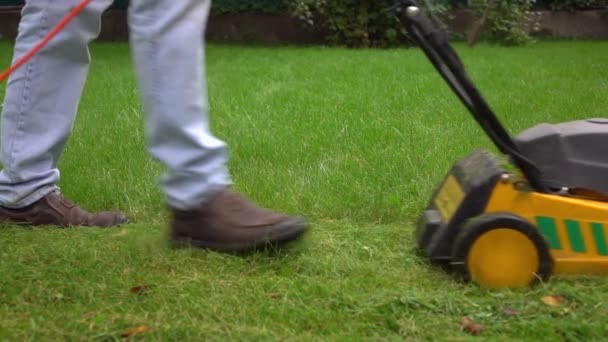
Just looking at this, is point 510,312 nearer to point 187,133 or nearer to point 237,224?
point 237,224

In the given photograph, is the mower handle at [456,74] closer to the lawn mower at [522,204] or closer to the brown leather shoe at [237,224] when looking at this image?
the lawn mower at [522,204]

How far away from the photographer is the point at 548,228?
189 cm

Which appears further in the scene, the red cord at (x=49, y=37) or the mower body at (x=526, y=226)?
the red cord at (x=49, y=37)

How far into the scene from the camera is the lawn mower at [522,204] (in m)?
1.87

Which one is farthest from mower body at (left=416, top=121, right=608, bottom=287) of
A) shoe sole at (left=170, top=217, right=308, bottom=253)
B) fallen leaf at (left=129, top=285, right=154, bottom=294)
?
fallen leaf at (left=129, top=285, right=154, bottom=294)

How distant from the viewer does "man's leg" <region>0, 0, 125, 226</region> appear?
2.29 m

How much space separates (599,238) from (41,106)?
4.68 feet

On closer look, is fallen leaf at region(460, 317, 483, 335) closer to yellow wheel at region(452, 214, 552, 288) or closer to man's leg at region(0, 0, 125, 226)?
yellow wheel at region(452, 214, 552, 288)

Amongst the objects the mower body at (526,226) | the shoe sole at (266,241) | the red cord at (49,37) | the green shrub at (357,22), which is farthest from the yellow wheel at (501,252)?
the green shrub at (357,22)

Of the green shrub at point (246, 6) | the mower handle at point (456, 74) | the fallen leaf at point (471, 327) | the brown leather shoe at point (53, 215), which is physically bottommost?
the green shrub at point (246, 6)

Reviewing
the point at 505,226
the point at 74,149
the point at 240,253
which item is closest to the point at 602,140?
the point at 505,226

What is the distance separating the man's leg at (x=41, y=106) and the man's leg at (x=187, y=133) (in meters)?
0.42

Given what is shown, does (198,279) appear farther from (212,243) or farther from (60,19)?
(60,19)

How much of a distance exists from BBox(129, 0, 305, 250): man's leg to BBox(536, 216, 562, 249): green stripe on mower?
52 cm
